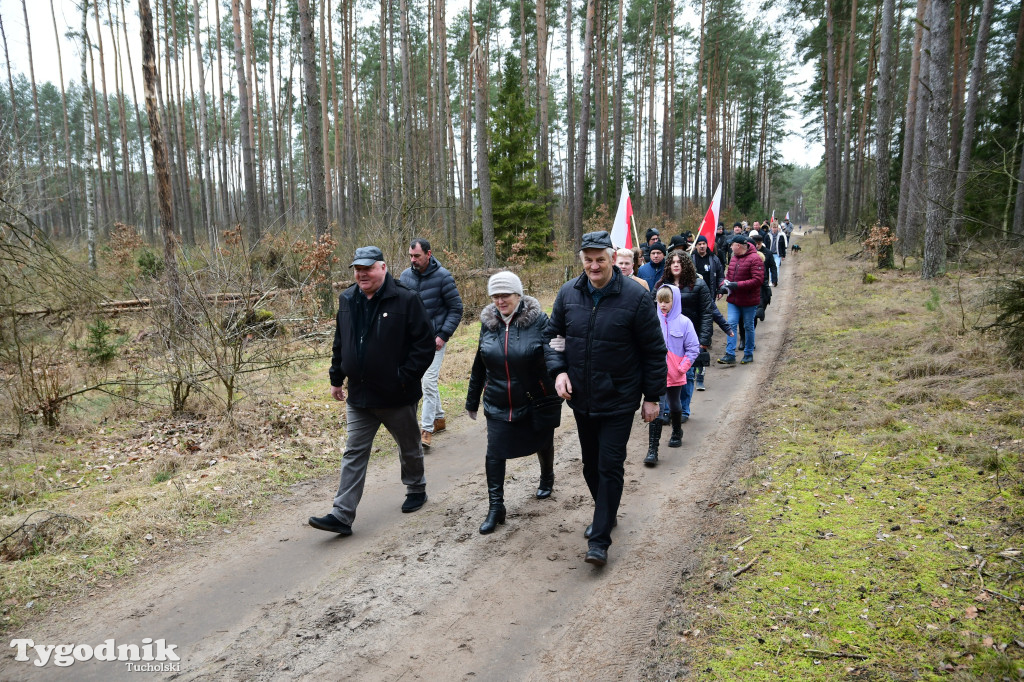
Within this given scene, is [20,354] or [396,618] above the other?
[20,354]

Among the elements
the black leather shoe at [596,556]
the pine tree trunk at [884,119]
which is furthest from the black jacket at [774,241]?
the black leather shoe at [596,556]

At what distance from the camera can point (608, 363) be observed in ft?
14.3

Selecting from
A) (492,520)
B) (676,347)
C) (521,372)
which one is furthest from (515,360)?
(676,347)

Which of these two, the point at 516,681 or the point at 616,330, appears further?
the point at 616,330

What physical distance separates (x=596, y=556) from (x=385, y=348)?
2312 mm

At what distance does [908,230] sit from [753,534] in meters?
20.5

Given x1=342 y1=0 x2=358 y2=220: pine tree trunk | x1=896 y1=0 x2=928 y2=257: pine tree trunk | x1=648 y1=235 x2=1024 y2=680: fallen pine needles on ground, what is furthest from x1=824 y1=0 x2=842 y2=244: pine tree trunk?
x1=648 y1=235 x2=1024 y2=680: fallen pine needles on ground

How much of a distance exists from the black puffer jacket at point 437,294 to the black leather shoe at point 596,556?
331 centimetres

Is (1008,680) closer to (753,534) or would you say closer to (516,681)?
(753,534)

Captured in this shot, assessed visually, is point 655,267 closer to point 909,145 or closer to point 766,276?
point 766,276

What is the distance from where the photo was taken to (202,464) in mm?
6668

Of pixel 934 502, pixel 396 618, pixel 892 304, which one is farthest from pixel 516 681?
pixel 892 304

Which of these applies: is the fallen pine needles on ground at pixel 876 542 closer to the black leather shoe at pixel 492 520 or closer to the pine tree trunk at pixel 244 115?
the black leather shoe at pixel 492 520

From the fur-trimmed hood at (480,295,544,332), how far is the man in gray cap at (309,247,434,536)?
1.93 feet
